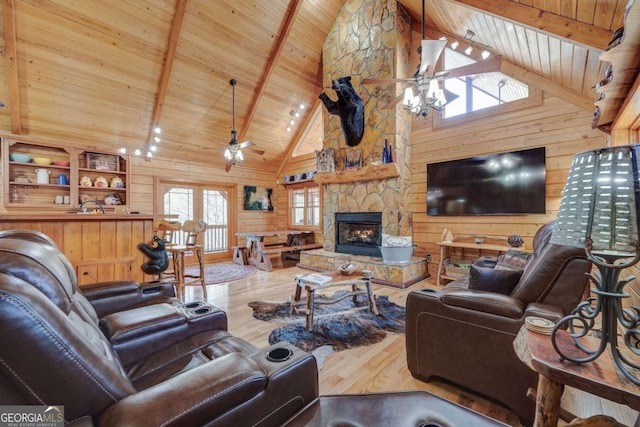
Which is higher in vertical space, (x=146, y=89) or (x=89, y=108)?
(x=146, y=89)

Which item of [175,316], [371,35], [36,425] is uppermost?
[371,35]

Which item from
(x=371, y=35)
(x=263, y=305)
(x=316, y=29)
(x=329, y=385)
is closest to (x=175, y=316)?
(x=329, y=385)

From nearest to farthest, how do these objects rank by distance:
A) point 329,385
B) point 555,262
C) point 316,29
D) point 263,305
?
point 555,262 → point 329,385 → point 263,305 → point 316,29

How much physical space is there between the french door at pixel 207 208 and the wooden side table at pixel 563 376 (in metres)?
6.41

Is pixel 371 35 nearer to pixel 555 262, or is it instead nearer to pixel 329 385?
pixel 555 262

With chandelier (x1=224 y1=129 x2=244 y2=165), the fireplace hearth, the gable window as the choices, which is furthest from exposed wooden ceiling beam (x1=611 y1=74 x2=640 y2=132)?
chandelier (x1=224 y1=129 x2=244 y2=165)

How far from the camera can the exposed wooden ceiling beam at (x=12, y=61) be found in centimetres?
348

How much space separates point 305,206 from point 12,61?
558cm

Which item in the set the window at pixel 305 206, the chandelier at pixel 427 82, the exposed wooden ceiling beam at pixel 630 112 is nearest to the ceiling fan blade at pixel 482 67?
the chandelier at pixel 427 82

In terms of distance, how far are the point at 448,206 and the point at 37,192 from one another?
6949mm

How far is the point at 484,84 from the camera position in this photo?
437 centimetres

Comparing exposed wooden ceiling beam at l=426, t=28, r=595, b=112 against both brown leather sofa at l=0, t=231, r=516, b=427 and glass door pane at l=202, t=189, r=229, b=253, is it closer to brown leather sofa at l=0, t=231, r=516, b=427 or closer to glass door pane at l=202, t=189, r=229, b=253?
brown leather sofa at l=0, t=231, r=516, b=427

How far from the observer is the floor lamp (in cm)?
81

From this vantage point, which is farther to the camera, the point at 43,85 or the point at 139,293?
the point at 43,85
